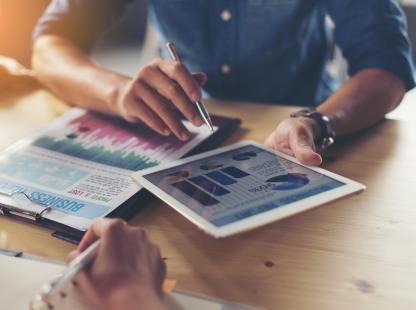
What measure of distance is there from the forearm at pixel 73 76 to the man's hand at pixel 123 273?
485 mm

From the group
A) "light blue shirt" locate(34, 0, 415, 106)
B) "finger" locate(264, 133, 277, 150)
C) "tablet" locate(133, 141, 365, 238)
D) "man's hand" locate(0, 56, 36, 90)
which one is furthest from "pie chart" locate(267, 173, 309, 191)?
"man's hand" locate(0, 56, 36, 90)

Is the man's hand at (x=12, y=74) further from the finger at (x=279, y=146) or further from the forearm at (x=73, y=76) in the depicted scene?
the finger at (x=279, y=146)

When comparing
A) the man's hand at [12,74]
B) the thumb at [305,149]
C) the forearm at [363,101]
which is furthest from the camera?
the man's hand at [12,74]

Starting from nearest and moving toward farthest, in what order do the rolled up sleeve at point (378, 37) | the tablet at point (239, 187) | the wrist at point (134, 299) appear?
1. the wrist at point (134, 299)
2. the tablet at point (239, 187)
3. the rolled up sleeve at point (378, 37)

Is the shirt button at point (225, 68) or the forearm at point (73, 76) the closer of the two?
the forearm at point (73, 76)

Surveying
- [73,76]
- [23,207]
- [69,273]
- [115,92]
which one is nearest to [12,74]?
[73,76]

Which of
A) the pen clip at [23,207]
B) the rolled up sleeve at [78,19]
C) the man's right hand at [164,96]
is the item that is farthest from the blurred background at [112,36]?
the pen clip at [23,207]

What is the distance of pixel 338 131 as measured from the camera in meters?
0.87

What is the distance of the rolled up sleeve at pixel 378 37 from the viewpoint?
99 cm

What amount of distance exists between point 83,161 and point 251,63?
0.62m

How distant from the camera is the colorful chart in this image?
2.55 ft

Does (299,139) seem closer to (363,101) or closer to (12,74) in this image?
(363,101)

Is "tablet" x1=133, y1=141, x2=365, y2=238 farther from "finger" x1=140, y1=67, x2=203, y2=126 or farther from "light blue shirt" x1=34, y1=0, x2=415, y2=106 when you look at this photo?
"light blue shirt" x1=34, y1=0, x2=415, y2=106

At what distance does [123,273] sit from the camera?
46cm
